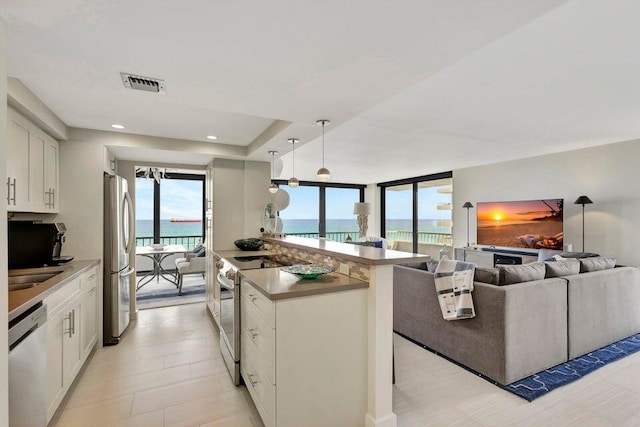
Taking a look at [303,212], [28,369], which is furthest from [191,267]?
[303,212]

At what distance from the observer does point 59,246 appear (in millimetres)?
2928

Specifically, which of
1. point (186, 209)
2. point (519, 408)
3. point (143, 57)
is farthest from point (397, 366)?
point (186, 209)

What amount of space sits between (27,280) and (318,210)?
7406 mm

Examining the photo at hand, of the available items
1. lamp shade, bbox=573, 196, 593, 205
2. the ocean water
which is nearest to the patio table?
the ocean water

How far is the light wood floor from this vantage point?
207cm

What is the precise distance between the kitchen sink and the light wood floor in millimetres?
907

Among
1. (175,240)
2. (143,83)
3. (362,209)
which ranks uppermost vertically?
(143,83)

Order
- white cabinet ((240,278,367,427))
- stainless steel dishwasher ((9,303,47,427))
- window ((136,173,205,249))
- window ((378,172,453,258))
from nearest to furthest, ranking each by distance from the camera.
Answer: stainless steel dishwasher ((9,303,47,427)) < white cabinet ((240,278,367,427)) < window ((136,173,205,249)) < window ((378,172,453,258))

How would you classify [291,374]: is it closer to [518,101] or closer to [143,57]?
[143,57]

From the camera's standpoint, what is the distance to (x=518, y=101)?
9.79ft

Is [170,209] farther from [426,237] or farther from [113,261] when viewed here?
[426,237]

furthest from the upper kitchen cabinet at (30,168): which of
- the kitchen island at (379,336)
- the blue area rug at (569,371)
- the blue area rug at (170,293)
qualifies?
the blue area rug at (569,371)

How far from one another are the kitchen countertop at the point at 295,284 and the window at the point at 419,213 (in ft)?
18.5

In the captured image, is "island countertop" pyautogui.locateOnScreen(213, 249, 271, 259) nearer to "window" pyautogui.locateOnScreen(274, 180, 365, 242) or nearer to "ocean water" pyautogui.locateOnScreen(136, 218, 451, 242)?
"ocean water" pyautogui.locateOnScreen(136, 218, 451, 242)
